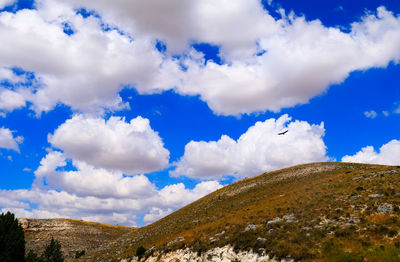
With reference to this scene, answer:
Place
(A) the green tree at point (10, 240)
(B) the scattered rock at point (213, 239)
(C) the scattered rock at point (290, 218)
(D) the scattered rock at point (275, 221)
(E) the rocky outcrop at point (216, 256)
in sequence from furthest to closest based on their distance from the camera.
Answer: (A) the green tree at point (10, 240) → (B) the scattered rock at point (213, 239) → (D) the scattered rock at point (275, 221) → (C) the scattered rock at point (290, 218) → (E) the rocky outcrop at point (216, 256)

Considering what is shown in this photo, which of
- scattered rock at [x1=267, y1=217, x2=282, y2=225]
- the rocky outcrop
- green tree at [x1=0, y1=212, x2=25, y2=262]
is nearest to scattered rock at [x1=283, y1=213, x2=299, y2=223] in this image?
scattered rock at [x1=267, y1=217, x2=282, y2=225]

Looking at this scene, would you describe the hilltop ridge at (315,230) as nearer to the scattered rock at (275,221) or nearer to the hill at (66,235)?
the scattered rock at (275,221)

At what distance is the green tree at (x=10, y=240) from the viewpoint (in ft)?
159

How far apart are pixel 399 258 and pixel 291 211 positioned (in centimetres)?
1980

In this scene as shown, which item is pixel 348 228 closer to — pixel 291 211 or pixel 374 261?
pixel 374 261

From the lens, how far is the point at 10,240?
1950 inches

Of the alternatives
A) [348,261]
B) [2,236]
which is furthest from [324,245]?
[2,236]

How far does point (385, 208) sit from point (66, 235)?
10907cm

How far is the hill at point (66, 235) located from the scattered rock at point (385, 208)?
84.7 metres

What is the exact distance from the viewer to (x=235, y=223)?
141ft

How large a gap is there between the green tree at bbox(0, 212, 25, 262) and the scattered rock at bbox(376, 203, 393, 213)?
60960 millimetres

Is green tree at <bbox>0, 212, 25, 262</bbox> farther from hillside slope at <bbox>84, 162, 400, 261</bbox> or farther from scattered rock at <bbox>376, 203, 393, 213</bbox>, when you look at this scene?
scattered rock at <bbox>376, 203, 393, 213</bbox>

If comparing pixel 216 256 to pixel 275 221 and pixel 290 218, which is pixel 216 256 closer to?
pixel 275 221

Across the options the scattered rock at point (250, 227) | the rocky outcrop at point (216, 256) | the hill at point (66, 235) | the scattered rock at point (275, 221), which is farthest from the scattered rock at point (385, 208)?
the hill at point (66, 235)
